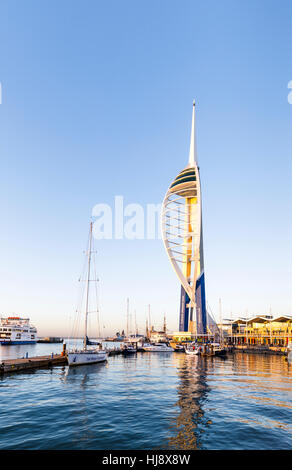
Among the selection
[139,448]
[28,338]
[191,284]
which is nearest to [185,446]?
[139,448]

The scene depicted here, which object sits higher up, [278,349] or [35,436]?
[35,436]

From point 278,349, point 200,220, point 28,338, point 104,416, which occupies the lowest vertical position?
point 28,338

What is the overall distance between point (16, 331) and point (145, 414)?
414 feet

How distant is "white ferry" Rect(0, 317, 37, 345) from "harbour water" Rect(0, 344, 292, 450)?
4110 inches

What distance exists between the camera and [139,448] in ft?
43.5

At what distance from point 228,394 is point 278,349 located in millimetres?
57953

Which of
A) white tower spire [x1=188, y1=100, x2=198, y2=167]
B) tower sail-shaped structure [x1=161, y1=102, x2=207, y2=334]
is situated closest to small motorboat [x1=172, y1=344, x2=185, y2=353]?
tower sail-shaped structure [x1=161, y1=102, x2=207, y2=334]

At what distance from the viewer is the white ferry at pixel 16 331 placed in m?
124

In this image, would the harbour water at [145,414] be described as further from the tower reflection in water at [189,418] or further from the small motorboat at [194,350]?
the small motorboat at [194,350]

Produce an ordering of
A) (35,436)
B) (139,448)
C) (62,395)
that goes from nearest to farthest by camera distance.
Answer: (139,448) < (35,436) < (62,395)

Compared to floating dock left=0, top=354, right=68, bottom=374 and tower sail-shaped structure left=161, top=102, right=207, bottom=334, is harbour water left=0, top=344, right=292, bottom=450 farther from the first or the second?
tower sail-shaped structure left=161, top=102, right=207, bottom=334

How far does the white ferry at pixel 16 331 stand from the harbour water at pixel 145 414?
10440 cm
